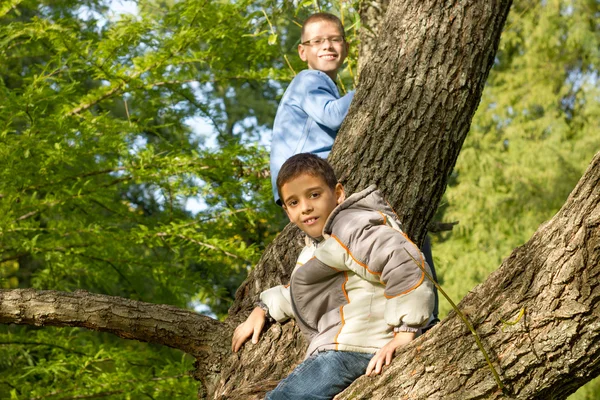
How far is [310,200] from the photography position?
97.6 inches

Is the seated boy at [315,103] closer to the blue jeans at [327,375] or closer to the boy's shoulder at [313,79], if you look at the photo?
the boy's shoulder at [313,79]

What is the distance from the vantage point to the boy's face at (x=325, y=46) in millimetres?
3801

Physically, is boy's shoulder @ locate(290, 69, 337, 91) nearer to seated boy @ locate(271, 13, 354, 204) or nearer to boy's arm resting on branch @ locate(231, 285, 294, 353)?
seated boy @ locate(271, 13, 354, 204)

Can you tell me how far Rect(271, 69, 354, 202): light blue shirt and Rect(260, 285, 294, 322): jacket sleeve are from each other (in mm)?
781

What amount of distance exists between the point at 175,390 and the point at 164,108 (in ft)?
7.78

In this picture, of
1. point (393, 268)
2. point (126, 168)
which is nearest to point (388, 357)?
point (393, 268)

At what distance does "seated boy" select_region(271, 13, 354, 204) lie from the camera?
11.8 ft

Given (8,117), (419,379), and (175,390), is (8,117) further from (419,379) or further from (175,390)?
(419,379)

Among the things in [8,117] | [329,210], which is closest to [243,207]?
[8,117]

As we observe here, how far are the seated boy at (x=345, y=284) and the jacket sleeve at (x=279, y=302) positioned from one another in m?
0.19

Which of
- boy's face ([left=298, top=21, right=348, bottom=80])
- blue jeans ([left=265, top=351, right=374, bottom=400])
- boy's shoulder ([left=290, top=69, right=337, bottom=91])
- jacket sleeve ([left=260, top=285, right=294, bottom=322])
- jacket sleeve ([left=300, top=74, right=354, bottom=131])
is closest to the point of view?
blue jeans ([left=265, top=351, right=374, bottom=400])

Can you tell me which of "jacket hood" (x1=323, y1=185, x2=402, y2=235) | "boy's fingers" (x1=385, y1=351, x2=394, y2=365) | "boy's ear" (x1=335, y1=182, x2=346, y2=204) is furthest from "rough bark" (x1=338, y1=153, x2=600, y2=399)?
"boy's ear" (x1=335, y1=182, x2=346, y2=204)

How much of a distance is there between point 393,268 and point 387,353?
0.75 feet

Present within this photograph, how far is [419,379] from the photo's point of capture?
2.04 metres
